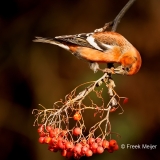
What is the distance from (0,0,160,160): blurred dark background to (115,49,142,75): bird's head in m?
1.68

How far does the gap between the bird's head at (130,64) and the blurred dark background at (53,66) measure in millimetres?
1684

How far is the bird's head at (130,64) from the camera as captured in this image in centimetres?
214

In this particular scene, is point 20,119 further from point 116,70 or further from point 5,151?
point 116,70

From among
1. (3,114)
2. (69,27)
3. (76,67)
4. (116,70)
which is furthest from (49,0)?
(116,70)

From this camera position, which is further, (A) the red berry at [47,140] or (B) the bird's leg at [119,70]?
(B) the bird's leg at [119,70]

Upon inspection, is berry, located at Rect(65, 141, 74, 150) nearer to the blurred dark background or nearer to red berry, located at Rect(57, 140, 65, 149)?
red berry, located at Rect(57, 140, 65, 149)

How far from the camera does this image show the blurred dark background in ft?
13.4

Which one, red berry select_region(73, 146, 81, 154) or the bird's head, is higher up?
the bird's head

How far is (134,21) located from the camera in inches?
165

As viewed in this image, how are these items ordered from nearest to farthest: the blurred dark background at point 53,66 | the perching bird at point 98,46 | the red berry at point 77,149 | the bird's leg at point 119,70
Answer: the red berry at point 77,149
the bird's leg at point 119,70
the perching bird at point 98,46
the blurred dark background at point 53,66

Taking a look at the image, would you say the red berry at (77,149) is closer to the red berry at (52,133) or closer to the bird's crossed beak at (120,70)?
the red berry at (52,133)

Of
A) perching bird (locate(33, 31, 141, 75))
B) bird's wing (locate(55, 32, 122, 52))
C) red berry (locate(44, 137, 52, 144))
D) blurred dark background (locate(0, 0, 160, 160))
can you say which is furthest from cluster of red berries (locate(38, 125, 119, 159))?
blurred dark background (locate(0, 0, 160, 160))

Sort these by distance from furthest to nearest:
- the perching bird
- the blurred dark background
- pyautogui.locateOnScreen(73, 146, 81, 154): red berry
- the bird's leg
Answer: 1. the blurred dark background
2. the perching bird
3. the bird's leg
4. pyautogui.locateOnScreen(73, 146, 81, 154): red berry

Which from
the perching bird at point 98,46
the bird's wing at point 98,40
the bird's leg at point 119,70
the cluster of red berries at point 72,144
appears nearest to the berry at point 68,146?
the cluster of red berries at point 72,144
